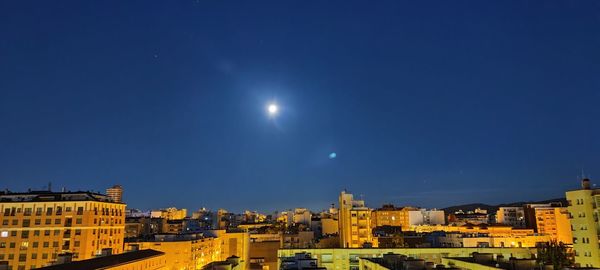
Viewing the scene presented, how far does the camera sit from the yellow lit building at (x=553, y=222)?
3819 inches

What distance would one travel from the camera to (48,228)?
61.7m

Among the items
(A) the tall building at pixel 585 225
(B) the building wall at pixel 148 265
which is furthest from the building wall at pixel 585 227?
(B) the building wall at pixel 148 265

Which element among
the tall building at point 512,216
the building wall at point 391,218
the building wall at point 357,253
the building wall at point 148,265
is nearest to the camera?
the building wall at point 148,265

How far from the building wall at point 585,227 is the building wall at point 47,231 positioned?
202 feet

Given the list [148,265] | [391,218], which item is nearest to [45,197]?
[148,265]

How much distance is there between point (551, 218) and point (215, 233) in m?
78.3

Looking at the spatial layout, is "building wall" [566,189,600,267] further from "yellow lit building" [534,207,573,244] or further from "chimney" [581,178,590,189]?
"yellow lit building" [534,207,573,244]

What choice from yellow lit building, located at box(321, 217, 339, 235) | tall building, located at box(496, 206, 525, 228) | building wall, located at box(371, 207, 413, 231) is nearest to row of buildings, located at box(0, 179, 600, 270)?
yellow lit building, located at box(321, 217, 339, 235)

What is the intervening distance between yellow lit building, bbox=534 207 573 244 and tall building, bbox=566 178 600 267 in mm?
51930

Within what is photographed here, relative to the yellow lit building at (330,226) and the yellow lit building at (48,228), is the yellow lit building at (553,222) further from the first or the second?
the yellow lit building at (48,228)

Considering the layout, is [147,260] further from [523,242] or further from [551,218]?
[551,218]

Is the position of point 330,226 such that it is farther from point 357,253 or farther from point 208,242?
point 357,253

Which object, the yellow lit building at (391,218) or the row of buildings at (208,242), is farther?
the yellow lit building at (391,218)

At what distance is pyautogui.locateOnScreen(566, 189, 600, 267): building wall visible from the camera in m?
46.4
